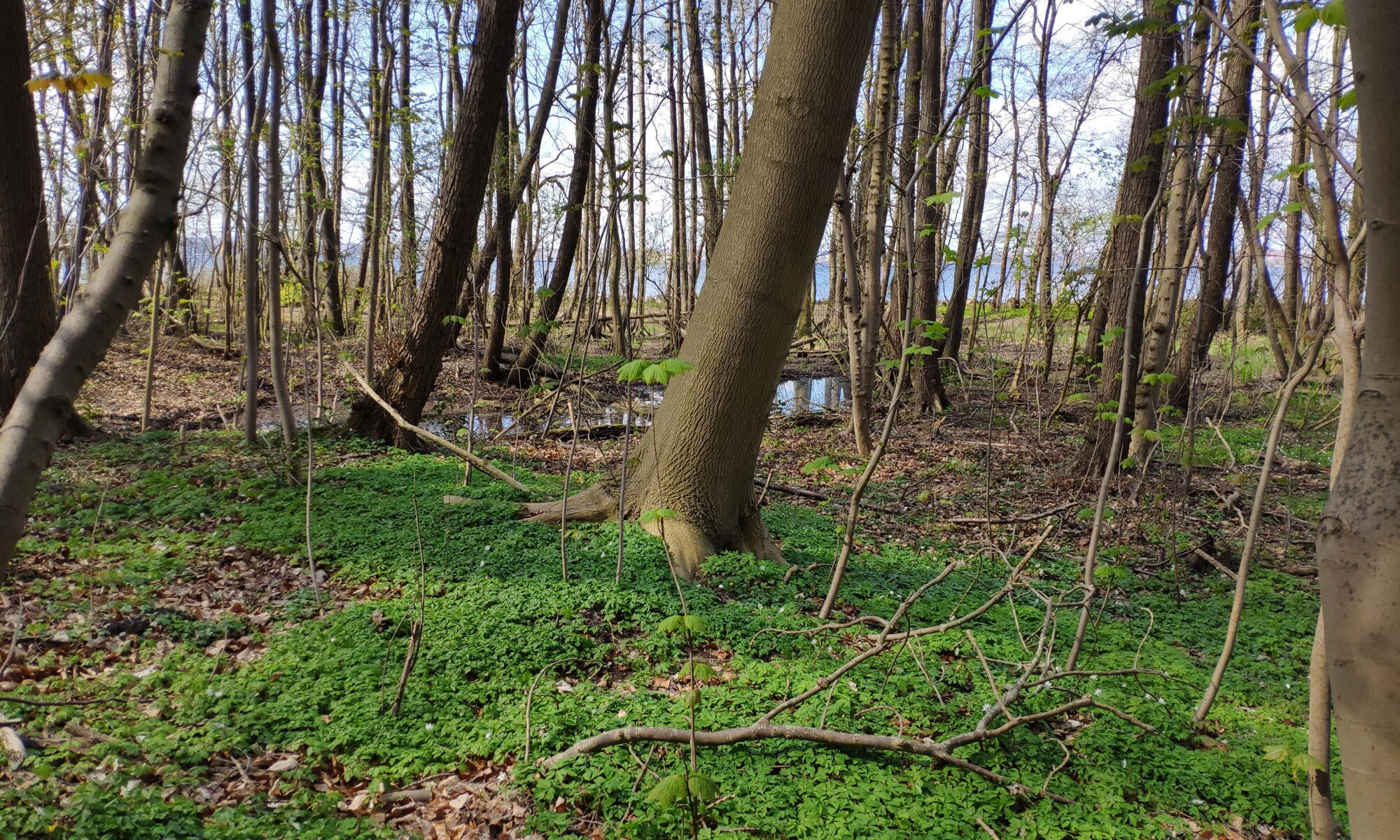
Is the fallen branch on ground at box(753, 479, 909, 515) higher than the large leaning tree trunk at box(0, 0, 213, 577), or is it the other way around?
the large leaning tree trunk at box(0, 0, 213, 577)

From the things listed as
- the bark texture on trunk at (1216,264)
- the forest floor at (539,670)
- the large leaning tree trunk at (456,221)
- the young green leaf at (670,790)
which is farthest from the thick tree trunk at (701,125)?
the young green leaf at (670,790)

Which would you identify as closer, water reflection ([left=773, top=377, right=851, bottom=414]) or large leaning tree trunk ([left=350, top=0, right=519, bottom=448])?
large leaning tree trunk ([left=350, top=0, right=519, bottom=448])

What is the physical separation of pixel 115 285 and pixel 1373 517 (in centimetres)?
189

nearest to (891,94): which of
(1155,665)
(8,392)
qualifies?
(1155,665)

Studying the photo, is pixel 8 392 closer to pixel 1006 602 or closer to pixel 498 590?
pixel 498 590

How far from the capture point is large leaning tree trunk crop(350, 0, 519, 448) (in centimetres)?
727

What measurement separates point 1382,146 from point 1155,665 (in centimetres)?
343

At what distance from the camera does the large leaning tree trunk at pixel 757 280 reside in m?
4.35

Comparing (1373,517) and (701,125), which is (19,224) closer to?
(1373,517)

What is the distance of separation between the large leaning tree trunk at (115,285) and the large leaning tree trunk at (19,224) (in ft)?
24.0

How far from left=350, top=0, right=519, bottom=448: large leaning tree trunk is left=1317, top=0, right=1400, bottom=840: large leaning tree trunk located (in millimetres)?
7223

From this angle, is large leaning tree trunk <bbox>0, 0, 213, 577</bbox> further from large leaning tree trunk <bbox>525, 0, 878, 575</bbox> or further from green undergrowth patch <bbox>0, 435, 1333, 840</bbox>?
large leaning tree trunk <bbox>525, 0, 878, 575</bbox>

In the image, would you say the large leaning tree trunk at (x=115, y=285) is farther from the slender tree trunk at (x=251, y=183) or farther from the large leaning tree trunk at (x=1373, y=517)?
the large leaning tree trunk at (x=1373, y=517)

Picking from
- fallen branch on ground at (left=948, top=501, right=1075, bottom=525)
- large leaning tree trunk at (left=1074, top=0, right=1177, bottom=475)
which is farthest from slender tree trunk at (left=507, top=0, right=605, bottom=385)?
large leaning tree trunk at (left=1074, top=0, right=1177, bottom=475)
